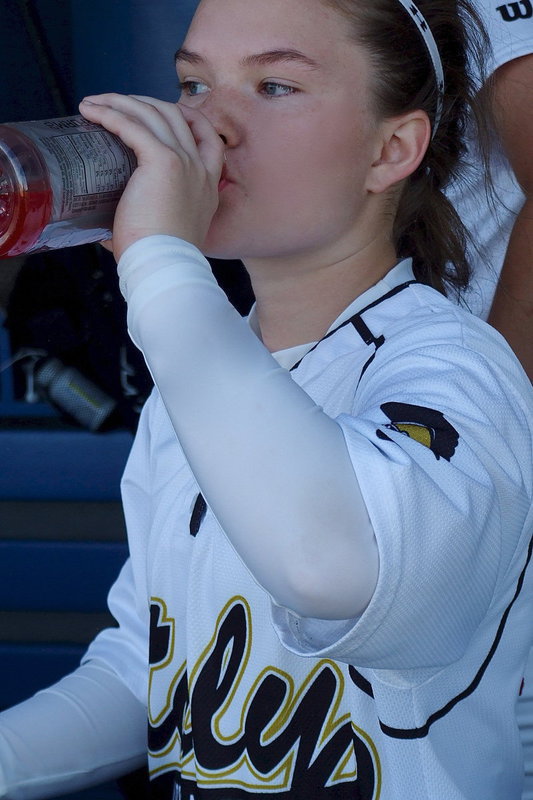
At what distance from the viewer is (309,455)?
79 centimetres

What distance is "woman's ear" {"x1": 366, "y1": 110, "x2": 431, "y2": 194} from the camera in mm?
1228

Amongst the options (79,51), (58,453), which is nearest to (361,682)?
(58,453)

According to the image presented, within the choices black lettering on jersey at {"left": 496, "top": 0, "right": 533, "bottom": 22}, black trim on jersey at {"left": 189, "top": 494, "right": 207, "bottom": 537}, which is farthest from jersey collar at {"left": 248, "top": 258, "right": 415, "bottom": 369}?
black lettering on jersey at {"left": 496, "top": 0, "right": 533, "bottom": 22}

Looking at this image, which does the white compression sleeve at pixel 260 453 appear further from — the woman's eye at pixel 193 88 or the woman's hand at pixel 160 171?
the woman's eye at pixel 193 88

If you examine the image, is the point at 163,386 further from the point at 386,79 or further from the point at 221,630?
the point at 386,79

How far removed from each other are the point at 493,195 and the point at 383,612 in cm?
90

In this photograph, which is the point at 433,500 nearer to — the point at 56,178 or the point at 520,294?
the point at 56,178

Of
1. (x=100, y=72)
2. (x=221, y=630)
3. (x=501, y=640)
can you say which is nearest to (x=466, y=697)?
(x=501, y=640)

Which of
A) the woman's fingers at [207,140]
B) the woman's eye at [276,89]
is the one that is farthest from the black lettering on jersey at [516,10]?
the woman's fingers at [207,140]

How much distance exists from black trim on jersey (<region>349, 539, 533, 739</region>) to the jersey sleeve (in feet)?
0.28

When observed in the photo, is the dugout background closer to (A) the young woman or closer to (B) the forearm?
(A) the young woman

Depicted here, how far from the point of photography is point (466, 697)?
3.48ft

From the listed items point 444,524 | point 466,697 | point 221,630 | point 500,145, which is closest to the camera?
point 444,524

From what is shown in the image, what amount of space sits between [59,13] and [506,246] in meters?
1.04
